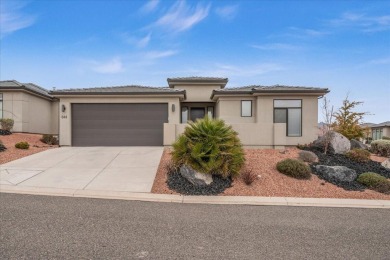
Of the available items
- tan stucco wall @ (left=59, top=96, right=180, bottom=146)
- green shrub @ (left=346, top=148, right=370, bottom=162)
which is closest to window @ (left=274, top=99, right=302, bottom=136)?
green shrub @ (left=346, top=148, right=370, bottom=162)

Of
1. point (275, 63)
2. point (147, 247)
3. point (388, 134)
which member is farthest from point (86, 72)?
point (388, 134)

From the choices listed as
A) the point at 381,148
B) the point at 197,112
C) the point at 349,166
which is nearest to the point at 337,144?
the point at 349,166

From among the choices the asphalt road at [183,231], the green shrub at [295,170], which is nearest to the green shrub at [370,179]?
the green shrub at [295,170]

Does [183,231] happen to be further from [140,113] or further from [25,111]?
[25,111]

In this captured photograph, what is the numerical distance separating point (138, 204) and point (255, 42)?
13.6 meters

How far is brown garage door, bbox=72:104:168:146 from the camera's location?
17156 millimetres

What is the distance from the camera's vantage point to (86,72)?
18.6 metres

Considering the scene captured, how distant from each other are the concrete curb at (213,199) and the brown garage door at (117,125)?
8.82 meters

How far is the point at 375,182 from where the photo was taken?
9453mm

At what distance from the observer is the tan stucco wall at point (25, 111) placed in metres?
19.5

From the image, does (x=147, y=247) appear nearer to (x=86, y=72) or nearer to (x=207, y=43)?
A: (x=207, y=43)

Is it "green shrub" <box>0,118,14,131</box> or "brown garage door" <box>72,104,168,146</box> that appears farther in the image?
"green shrub" <box>0,118,14,131</box>

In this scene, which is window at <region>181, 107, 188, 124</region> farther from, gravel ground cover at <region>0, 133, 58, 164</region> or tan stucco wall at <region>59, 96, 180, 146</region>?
gravel ground cover at <region>0, 133, 58, 164</region>

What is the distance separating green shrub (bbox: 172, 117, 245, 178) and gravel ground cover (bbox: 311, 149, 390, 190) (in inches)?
150
